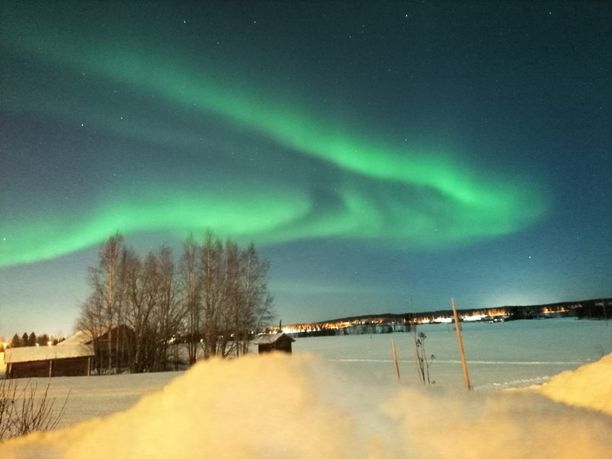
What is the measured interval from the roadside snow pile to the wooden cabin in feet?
118

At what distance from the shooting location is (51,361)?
31891mm

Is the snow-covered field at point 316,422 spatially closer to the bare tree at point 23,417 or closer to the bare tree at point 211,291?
the bare tree at point 23,417

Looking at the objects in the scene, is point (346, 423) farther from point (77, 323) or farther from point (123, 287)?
point (77, 323)

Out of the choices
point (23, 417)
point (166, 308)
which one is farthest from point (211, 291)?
point (23, 417)

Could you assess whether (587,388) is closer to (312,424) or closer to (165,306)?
(312,424)

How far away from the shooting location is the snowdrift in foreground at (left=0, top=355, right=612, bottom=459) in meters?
1.40

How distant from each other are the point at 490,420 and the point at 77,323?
40655mm

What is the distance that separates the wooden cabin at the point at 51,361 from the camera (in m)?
32.4

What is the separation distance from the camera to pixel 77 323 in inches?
1435

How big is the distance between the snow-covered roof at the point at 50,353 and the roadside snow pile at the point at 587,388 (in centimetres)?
3721

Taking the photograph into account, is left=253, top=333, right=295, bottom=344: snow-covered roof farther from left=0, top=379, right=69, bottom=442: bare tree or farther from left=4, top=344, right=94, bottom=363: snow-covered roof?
left=0, top=379, right=69, bottom=442: bare tree

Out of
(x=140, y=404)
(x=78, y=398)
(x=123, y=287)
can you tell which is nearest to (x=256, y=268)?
(x=123, y=287)

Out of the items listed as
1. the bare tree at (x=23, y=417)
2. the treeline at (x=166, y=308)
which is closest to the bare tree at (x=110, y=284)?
the treeline at (x=166, y=308)

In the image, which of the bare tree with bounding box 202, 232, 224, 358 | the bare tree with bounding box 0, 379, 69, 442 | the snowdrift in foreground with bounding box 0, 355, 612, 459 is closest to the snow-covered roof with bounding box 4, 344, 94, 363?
the bare tree with bounding box 202, 232, 224, 358
